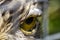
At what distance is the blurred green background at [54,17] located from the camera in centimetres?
200

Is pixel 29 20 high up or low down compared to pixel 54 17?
down

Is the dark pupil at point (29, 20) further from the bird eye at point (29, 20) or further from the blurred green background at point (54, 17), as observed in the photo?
the blurred green background at point (54, 17)

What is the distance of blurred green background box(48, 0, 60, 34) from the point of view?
2.00 meters

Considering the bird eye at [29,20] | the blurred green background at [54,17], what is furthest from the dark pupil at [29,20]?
the blurred green background at [54,17]

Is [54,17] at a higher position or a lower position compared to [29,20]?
higher

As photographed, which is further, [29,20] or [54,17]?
[54,17]

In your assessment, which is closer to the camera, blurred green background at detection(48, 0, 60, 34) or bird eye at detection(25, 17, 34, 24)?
bird eye at detection(25, 17, 34, 24)

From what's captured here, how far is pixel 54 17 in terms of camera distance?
6.87ft


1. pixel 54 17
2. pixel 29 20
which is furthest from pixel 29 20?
pixel 54 17

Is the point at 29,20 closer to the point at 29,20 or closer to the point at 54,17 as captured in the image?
the point at 29,20

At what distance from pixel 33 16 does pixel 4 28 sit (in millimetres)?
147

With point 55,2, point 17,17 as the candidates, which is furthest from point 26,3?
point 55,2

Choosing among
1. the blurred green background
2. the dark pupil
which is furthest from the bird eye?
the blurred green background

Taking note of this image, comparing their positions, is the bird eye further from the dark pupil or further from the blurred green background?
the blurred green background
